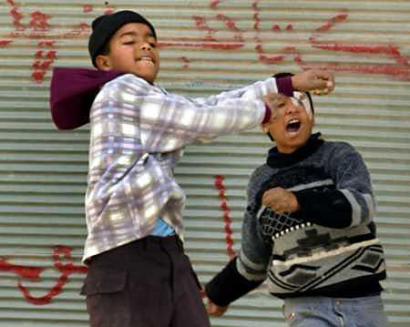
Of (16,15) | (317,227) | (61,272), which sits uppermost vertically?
(16,15)

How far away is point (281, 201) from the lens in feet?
10.9

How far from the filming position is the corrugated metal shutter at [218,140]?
507cm

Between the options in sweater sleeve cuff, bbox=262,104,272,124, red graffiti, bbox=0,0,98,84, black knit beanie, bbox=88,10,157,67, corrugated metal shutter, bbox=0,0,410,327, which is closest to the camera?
sweater sleeve cuff, bbox=262,104,272,124

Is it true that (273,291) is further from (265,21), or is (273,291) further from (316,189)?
(265,21)

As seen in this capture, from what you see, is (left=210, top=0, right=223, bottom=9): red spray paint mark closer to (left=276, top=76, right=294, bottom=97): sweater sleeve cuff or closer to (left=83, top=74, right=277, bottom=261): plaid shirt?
(left=276, top=76, right=294, bottom=97): sweater sleeve cuff

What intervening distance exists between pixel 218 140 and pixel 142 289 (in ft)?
6.71

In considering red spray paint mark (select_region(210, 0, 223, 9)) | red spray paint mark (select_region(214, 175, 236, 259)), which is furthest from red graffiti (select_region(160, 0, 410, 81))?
red spray paint mark (select_region(214, 175, 236, 259))

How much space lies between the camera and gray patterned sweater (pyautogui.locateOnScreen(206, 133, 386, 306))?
11.1 ft

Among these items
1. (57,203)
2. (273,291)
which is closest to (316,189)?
(273,291)

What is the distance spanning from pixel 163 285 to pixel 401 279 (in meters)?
2.18

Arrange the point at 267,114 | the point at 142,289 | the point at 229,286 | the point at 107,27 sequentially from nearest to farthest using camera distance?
the point at 142,289 → the point at 267,114 → the point at 107,27 → the point at 229,286

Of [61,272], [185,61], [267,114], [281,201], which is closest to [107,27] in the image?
[267,114]

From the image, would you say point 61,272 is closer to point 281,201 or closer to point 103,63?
point 103,63

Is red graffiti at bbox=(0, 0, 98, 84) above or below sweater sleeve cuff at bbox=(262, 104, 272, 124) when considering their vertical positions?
below
